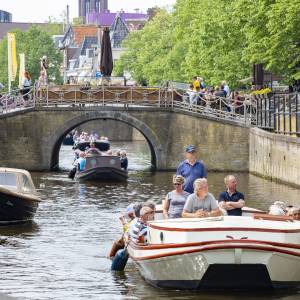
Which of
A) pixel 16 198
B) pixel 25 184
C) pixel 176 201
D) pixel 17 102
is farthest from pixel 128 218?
pixel 17 102

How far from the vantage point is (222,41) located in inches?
2368

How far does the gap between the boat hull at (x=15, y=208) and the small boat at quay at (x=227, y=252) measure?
10.4 meters

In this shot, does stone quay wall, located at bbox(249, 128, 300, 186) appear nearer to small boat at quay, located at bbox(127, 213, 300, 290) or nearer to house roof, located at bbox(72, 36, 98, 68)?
small boat at quay, located at bbox(127, 213, 300, 290)

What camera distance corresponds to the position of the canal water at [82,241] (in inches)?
840

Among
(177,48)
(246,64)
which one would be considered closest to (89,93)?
(246,64)

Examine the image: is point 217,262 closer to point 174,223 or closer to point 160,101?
point 174,223

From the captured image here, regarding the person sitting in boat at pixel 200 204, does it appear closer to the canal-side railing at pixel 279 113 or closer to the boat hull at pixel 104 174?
the canal-side railing at pixel 279 113

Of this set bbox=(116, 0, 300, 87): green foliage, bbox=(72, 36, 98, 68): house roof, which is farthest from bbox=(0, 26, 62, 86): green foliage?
bbox=(72, 36, 98, 68): house roof

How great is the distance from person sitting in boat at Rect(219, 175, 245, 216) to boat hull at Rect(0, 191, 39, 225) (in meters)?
9.36

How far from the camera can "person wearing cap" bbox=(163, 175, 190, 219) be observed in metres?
22.3

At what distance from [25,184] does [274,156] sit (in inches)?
616

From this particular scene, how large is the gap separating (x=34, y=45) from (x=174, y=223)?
358ft

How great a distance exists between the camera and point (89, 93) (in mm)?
54594

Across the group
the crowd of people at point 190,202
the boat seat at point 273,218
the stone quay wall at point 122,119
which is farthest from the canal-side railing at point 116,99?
the boat seat at point 273,218
